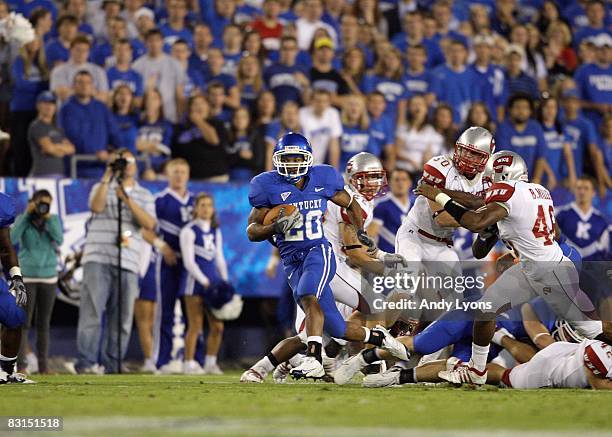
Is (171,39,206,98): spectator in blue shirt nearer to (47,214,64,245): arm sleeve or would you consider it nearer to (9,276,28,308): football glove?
(47,214,64,245): arm sleeve

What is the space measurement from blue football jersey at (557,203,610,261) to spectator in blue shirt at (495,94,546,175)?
3.78ft

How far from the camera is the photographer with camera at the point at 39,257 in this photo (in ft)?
39.1

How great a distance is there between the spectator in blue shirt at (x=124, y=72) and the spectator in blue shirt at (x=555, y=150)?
5063 mm

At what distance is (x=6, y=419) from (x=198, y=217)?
6635mm

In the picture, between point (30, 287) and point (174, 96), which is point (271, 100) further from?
point (30, 287)

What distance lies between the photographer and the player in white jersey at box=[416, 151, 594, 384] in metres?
8.77

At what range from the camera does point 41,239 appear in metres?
12.0

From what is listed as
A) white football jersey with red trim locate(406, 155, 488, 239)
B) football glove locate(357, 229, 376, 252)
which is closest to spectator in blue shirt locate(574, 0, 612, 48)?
white football jersey with red trim locate(406, 155, 488, 239)

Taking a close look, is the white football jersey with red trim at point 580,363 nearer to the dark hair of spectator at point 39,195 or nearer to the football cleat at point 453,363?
the football cleat at point 453,363

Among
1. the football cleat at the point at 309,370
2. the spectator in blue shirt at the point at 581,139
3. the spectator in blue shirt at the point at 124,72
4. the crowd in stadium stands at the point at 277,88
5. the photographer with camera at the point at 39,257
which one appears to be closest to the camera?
the football cleat at the point at 309,370

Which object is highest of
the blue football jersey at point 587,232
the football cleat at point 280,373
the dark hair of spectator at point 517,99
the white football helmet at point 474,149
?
the dark hair of spectator at point 517,99

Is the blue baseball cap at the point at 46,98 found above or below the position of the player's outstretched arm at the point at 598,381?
above

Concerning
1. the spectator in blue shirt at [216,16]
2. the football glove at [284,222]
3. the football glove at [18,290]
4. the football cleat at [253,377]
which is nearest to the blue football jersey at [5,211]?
the football glove at [18,290]

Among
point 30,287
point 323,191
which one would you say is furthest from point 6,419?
point 30,287
